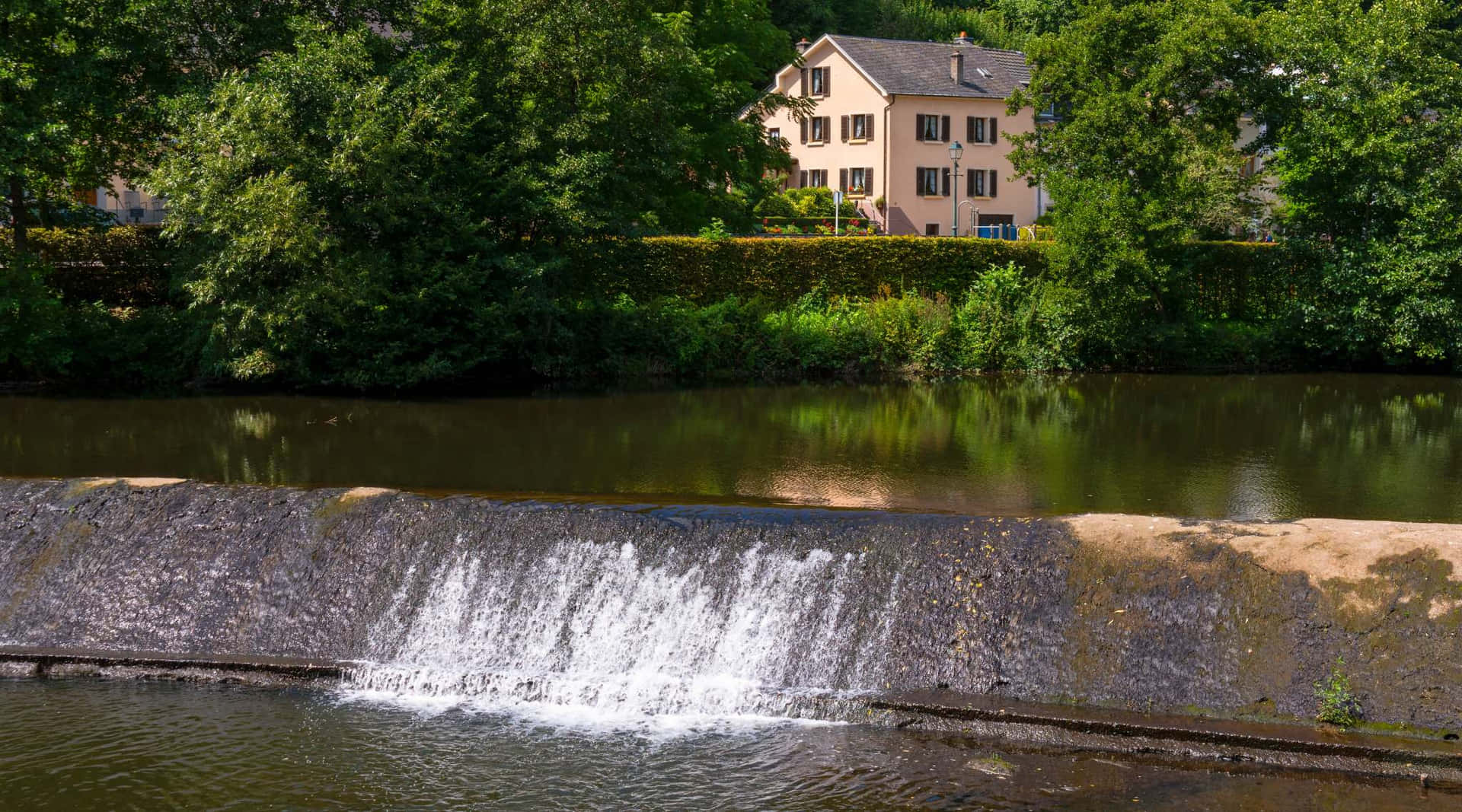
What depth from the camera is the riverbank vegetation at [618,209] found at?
2328 centimetres

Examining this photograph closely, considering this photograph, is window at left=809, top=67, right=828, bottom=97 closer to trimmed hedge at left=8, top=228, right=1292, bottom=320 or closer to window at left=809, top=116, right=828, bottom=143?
window at left=809, top=116, right=828, bottom=143

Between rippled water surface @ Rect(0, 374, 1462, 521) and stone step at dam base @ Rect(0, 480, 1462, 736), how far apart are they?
2.49 meters

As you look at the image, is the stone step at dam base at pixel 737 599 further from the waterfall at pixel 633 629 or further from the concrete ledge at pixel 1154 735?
the concrete ledge at pixel 1154 735

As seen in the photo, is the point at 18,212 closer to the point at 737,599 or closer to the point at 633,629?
the point at 633,629

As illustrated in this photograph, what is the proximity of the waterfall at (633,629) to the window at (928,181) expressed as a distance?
164 feet

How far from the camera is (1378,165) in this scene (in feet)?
95.3

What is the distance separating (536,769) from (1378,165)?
84.6 ft

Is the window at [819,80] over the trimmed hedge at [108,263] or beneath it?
over

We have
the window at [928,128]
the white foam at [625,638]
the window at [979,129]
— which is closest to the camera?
the white foam at [625,638]

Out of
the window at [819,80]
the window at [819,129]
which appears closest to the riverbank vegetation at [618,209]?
the window at [819,80]

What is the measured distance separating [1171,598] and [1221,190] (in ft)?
98.2

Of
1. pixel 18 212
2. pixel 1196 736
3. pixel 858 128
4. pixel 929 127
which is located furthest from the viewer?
pixel 858 128

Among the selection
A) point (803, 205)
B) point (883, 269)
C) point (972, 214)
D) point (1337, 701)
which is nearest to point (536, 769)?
point (1337, 701)

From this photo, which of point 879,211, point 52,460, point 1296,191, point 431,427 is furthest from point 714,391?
point 879,211
